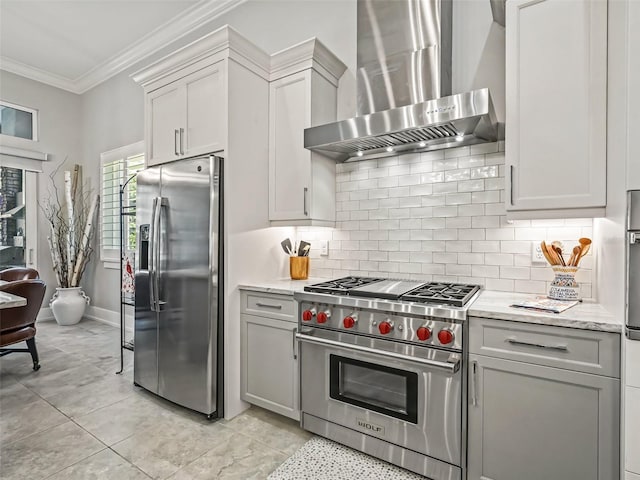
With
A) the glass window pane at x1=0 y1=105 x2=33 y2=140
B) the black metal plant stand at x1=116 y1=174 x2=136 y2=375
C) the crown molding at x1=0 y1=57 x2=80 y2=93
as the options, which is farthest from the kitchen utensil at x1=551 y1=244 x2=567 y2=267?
the crown molding at x1=0 y1=57 x2=80 y2=93

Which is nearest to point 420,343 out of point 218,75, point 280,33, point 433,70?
point 433,70

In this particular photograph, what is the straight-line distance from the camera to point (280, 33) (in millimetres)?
3279

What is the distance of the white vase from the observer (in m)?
4.88

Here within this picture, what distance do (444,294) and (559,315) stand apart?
0.52m

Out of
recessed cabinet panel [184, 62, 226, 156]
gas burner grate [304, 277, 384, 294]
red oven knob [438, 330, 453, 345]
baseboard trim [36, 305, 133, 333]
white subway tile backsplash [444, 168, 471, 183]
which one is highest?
recessed cabinet panel [184, 62, 226, 156]

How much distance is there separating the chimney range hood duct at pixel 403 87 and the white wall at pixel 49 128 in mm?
4622

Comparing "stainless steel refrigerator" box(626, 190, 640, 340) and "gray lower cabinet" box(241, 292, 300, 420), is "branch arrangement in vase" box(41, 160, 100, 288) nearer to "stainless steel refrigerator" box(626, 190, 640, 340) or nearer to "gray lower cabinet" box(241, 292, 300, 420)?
"gray lower cabinet" box(241, 292, 300, 420)

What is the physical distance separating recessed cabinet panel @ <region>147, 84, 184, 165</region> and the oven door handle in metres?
1.69

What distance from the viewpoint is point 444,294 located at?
6.34 feet

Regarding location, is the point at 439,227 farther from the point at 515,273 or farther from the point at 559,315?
the point at 559,315

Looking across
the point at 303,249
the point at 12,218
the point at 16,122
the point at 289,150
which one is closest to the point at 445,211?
the point at 303,249

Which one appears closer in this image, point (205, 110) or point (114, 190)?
point (205, 110)

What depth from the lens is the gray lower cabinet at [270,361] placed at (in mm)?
2342

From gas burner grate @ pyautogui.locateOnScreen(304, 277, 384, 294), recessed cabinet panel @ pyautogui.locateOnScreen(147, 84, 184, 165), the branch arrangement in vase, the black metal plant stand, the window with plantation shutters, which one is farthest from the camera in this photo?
the branch arrangement in vase
